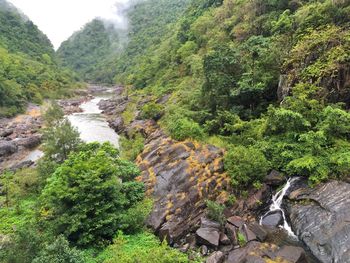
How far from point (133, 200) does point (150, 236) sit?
373 centimetres

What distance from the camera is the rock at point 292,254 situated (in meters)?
17.9

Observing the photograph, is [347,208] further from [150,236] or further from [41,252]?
[41,252]

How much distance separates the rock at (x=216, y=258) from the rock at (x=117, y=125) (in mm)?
36873

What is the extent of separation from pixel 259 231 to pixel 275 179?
450cm

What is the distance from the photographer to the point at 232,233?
2066cm

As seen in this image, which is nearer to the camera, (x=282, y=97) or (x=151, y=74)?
(x=282, y=97)

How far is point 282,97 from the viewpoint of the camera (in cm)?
2930

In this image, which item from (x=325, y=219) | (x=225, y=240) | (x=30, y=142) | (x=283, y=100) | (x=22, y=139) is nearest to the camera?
(x=325, y=219)

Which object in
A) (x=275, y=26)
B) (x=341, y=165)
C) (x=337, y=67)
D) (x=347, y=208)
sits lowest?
(x=347, y=208)

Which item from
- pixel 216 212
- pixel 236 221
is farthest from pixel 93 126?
pixel 236 221

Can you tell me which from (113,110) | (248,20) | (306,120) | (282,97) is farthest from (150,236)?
(113,110)

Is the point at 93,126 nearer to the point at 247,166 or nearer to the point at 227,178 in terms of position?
the point at 227,178

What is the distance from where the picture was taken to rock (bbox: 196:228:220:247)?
20.1 m

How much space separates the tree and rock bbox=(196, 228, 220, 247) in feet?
16.9
